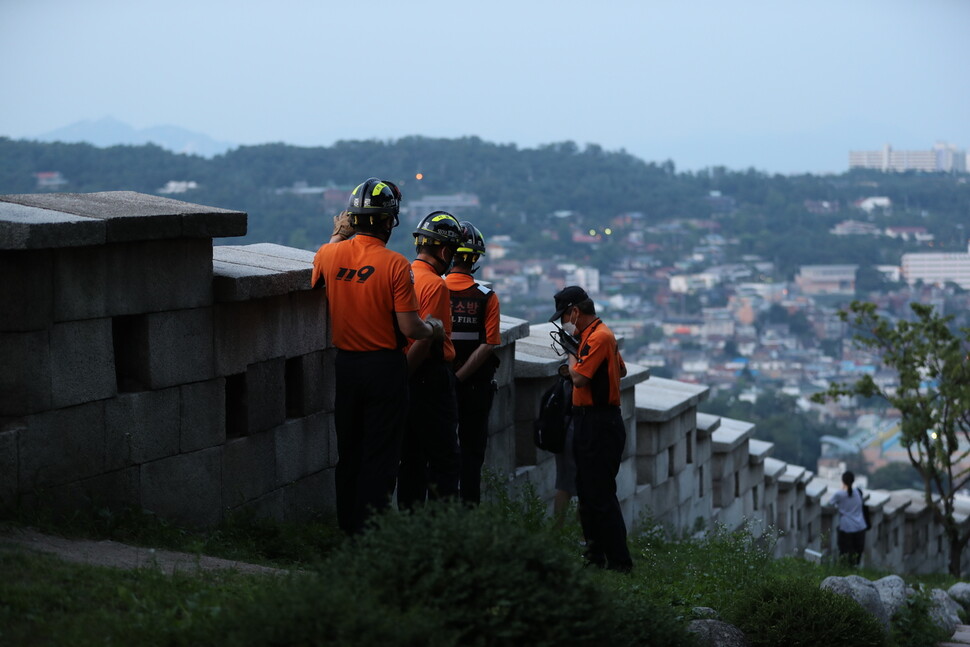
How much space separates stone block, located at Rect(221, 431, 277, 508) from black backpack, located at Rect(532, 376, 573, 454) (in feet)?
6.87

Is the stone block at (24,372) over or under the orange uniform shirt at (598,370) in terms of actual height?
over

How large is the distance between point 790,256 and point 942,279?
12535 mm

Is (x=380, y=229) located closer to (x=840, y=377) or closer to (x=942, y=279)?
(x=840, y=377)

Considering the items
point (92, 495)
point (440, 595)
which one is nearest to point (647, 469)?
point (92, 495)

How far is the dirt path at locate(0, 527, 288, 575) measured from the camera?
5016 mm

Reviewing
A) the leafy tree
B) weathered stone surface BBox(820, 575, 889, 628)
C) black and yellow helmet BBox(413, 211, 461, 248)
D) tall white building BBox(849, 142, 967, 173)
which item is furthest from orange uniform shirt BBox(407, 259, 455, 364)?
tall white building BBox(849, 142, 967, 173)

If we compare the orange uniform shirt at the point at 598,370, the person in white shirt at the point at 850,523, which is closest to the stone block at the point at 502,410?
the orange uniform shirt at the point at 598,370

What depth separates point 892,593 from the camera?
8.60 m

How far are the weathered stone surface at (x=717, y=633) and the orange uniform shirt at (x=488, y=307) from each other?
216cm

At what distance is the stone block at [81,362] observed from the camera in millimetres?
5512

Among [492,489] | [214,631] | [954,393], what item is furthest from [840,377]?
[214,631]

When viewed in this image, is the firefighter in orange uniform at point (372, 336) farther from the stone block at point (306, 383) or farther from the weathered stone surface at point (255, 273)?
the stone block at point (306, 383)

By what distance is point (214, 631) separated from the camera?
13.1 ft

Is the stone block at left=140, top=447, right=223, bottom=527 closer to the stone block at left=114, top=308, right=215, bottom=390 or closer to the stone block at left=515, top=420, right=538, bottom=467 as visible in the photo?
the stone block at left=114, top=308, right=215, bottom=390
